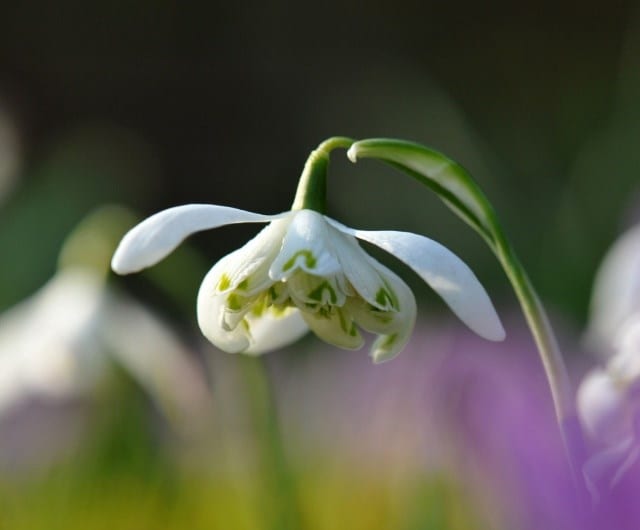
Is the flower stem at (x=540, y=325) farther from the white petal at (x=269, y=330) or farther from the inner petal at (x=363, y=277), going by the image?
the white petal at (x=269, y=330)

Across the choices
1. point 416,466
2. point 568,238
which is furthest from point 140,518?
point 568,238

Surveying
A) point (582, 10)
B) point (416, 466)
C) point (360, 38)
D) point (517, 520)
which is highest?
point (517, 520)

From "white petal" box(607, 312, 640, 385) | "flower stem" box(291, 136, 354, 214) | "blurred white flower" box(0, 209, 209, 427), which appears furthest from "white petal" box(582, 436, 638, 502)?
"blurred white flower" box(0, 209, 209, 427)

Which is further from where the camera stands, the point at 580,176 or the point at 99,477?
the point at 580,176

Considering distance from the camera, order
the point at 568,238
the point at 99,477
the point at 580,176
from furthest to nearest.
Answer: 1. the point at 580,176
2. the point at 568,238
3. the point at 99,477

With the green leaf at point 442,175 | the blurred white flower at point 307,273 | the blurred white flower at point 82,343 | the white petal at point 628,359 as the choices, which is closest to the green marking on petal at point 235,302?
the blurred white flower at point 307,273

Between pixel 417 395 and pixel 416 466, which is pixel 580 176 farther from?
pixel 416 466
